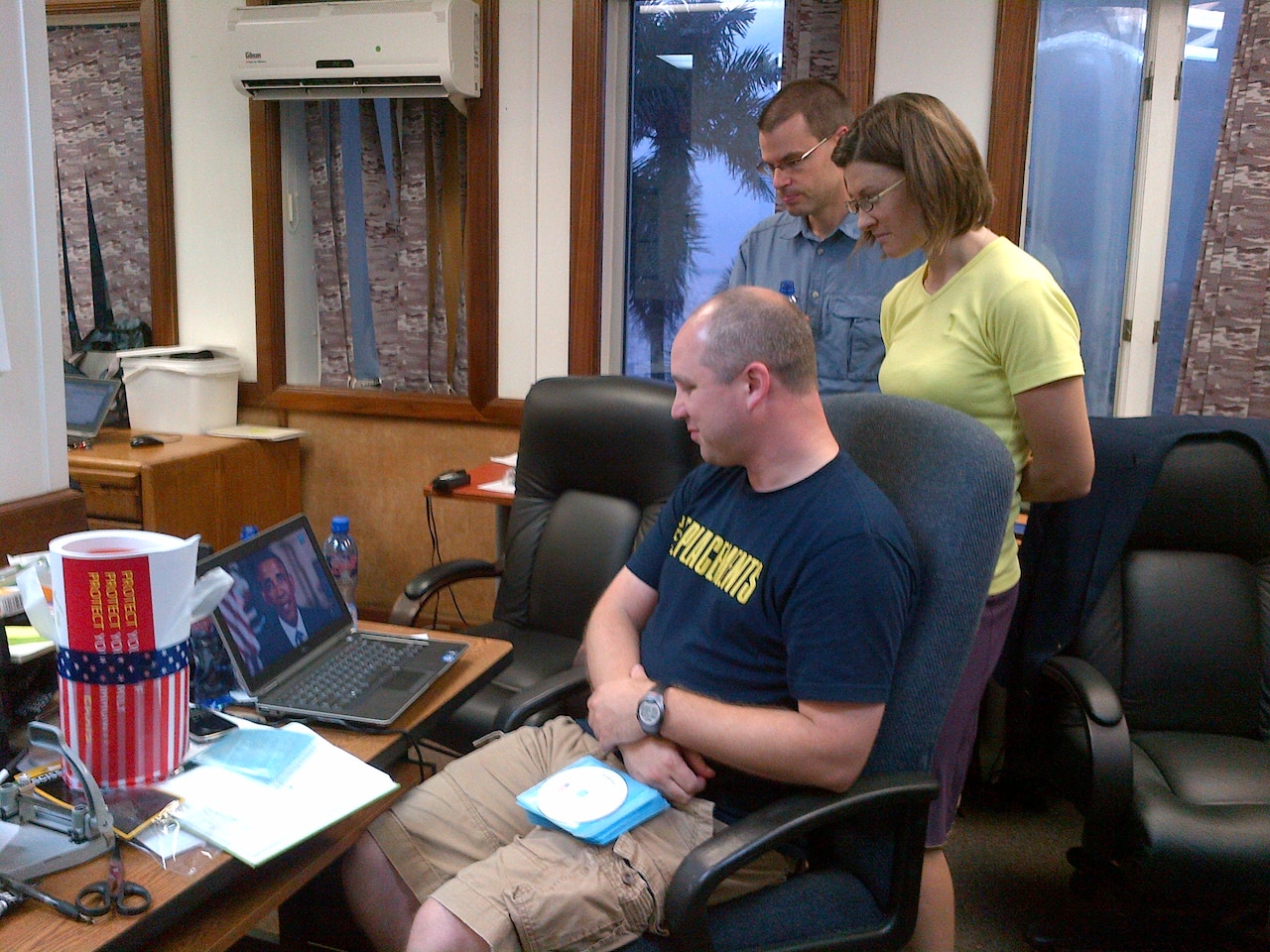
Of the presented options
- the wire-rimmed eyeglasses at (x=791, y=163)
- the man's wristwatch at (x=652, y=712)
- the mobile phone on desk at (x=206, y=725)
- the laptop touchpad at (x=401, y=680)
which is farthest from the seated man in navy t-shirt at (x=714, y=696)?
the wire-rimmed eyeglasses at (x=791, y=163)

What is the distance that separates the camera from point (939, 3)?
3037mm

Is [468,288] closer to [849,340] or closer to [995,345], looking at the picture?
[849,340]

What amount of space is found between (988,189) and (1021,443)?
416 mm

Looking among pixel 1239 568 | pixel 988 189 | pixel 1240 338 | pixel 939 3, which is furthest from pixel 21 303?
pixel 1240 338

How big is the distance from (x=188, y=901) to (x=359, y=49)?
306 centimetres

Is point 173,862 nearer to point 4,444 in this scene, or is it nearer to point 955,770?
point 4,444

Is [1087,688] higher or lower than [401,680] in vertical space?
lower

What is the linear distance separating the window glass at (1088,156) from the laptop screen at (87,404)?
3.06 m

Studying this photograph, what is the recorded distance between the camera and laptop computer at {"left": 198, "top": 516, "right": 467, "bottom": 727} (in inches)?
51.7

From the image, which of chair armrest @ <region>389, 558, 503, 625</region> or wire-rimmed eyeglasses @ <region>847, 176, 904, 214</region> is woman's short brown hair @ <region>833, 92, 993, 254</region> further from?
chair armrest @ <region>389, 558, 503, 625</region>

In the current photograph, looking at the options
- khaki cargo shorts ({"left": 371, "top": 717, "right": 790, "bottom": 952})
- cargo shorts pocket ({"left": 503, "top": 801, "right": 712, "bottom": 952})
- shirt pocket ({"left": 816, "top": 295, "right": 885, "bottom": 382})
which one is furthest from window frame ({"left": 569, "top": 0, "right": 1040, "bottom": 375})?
cargo shorts pocket ({"left": 503, "top": 801, "right": 712, "bottom": 952})

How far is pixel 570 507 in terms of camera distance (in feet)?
8.36

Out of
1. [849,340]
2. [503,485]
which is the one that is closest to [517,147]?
[503,485]

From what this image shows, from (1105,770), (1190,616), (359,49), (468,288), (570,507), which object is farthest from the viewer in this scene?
(468,288)
